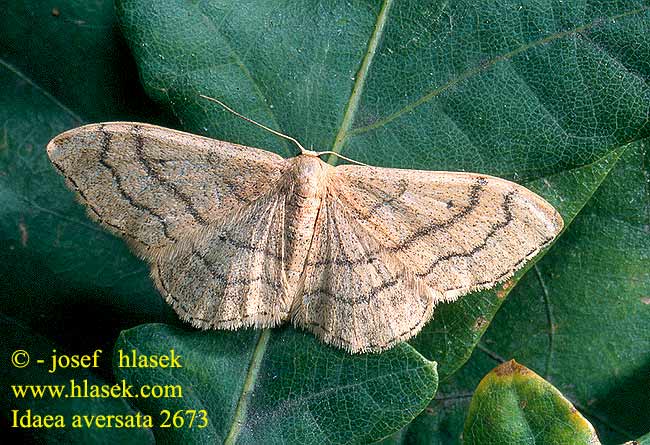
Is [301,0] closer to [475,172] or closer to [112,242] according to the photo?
[475,172]

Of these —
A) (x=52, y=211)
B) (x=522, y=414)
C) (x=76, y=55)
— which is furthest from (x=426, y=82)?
(x=52, y=211)

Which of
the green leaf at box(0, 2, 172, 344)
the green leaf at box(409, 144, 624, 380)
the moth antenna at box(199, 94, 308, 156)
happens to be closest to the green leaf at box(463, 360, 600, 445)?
the green leaf at box(409, 144, 624, 380)

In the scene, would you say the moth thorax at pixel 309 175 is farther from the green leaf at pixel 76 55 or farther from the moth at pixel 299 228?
the green leaf at pixel 76 55

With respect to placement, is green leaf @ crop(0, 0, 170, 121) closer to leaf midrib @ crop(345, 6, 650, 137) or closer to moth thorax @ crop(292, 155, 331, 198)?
moth thorax @ crop(292, 155, 331, 198)

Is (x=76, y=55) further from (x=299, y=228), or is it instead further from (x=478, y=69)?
(x=478, y=69)

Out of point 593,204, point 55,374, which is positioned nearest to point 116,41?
point 55,374
